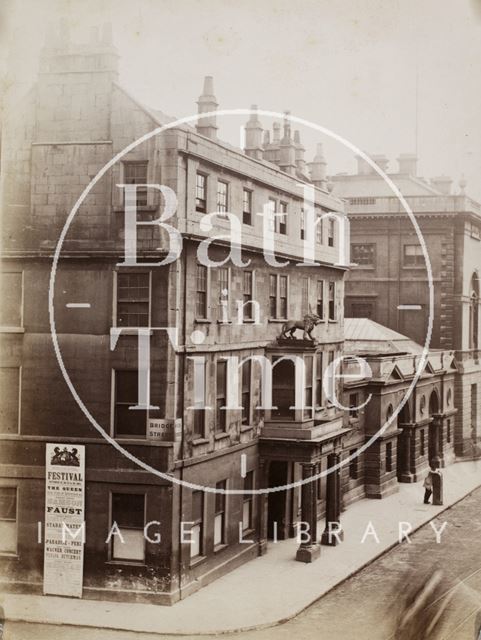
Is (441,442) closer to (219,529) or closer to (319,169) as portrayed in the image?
A: (219,529)

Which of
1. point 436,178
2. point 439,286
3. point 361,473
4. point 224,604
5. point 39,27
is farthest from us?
point 361,473

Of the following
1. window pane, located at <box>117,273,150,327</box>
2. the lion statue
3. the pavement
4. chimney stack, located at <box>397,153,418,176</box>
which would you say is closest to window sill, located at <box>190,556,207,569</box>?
the pavement

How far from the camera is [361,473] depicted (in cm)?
1866

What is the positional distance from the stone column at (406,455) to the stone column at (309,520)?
1970 mm

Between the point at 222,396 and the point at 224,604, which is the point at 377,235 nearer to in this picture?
the point at 222,396

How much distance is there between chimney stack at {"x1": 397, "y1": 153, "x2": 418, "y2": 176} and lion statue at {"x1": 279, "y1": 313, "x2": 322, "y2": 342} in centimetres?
301

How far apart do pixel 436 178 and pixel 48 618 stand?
26.3 feet

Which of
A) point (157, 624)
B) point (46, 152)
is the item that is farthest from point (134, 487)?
point (46, 152)

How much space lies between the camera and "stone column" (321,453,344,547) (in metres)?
A: 16.2

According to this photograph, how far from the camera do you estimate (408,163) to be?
14617 millimetres

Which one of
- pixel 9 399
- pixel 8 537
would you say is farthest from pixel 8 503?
pixel 9 399

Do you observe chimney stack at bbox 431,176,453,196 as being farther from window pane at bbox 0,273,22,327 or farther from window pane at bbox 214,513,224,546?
window pane at bbox 0,273,22,327

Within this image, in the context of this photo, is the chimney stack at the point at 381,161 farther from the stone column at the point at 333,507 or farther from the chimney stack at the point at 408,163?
the stone column at the point at 333,507

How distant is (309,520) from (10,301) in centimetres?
605
